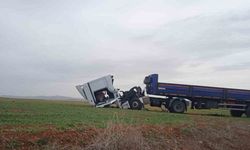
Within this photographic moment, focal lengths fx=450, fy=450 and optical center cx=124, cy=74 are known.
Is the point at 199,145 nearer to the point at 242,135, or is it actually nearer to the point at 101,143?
the point at 242,135

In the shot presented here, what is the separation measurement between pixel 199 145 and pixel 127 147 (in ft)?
14.9

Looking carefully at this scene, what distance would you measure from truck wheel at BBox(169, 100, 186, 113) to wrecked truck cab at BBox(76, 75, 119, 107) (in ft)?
14.8

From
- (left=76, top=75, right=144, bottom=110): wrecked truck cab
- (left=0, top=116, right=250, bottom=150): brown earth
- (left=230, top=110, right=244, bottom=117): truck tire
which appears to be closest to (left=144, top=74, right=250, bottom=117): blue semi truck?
(left=230, top=110, right=244, bottom=117): truck tire

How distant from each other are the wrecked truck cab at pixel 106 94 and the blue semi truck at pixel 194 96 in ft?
5.05

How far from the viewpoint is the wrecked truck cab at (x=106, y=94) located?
112ft

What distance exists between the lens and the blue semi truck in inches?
1283

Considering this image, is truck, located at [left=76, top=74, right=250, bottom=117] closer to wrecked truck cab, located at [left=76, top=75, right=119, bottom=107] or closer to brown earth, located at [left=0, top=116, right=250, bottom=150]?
wrecked truck cab, located at [left=76, top=75, right=119, bottom=107]

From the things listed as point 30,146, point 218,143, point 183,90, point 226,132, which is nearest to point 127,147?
point 30,146

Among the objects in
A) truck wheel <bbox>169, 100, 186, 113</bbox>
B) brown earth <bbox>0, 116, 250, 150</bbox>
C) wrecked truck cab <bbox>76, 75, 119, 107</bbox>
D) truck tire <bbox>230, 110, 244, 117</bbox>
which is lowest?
brown earth <bbox>0, 116, 250, 150</bbox>

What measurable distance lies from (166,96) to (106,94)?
4.75 meters

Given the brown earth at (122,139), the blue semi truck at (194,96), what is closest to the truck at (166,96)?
the blue semi truck at (194,96)

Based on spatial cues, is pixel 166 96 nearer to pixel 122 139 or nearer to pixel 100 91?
pixel 100 91

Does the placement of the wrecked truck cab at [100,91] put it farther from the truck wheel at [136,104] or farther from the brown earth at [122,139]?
the brown earth at [122,139]

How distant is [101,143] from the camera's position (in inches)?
498
